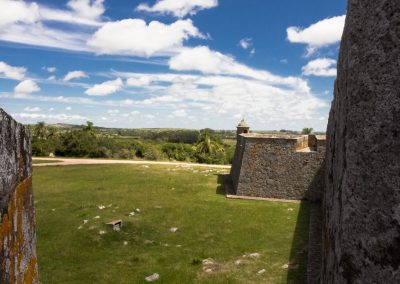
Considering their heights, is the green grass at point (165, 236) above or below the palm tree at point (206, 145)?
below

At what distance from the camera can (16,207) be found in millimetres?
2275

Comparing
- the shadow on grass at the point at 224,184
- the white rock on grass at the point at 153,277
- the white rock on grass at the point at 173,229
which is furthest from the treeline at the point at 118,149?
the white rock on grass at the point at 153,277

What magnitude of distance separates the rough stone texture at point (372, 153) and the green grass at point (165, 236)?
823cm

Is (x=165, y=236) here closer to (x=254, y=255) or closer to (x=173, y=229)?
(x=173, y=229)

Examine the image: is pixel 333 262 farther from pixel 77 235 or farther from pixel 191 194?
pixel 191 194

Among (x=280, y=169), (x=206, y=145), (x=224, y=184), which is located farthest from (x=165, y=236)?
(x=206, y=145)

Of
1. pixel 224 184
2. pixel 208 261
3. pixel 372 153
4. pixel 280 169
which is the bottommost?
pixel 208 261

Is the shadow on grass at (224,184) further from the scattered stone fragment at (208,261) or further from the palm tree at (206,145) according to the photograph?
the palm tree at (206,145)

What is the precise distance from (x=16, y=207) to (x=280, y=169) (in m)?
18.2

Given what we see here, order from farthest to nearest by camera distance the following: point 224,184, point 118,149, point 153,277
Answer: point 118,149, point 224,184, point 153,277

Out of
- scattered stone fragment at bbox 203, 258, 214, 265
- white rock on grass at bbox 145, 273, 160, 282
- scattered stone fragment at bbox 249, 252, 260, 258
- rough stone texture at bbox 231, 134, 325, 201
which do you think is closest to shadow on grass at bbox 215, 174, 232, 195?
rough stone texture at bbox 231, 134, 325, 201

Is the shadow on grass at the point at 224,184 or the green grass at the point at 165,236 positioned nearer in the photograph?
the green grass at the point at 165,236

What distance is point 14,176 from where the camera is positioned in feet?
7.32

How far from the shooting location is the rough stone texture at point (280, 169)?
1902cm
